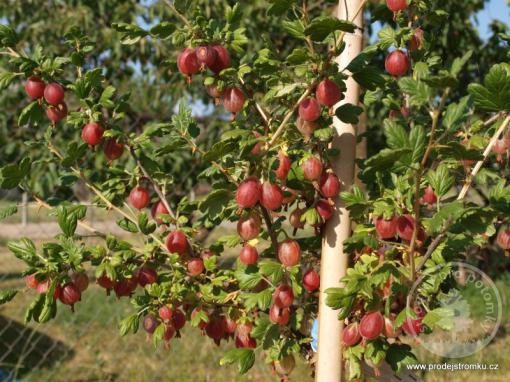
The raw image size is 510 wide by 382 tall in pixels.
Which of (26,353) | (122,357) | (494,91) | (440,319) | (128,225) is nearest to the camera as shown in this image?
(494,91)

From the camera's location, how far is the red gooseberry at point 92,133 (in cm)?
101

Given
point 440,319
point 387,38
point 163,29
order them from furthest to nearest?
1. point 387,38
2. point 163,29
3. point 440,319

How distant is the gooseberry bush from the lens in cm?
79

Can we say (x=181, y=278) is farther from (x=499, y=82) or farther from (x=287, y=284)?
A: (x=499, y=82)

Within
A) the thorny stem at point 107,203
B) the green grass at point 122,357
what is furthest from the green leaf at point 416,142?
the green grass at point 122,357

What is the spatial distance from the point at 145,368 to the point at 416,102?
3039 millimetres

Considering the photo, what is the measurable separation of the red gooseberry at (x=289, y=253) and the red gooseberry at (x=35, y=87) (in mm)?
493

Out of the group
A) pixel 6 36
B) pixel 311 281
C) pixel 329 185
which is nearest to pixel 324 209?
pixel 329 185

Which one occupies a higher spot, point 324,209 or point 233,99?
point 233,99

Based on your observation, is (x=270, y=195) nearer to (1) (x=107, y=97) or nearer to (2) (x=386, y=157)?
(2) (x=386, y=157)

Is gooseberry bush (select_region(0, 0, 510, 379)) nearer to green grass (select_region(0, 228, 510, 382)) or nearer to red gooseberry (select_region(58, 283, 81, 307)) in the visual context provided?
red gooseberry (select_region(58, 283, 81, 307))

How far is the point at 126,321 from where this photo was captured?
100 centimetres

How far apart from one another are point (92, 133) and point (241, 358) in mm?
466

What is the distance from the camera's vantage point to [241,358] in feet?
3.18
